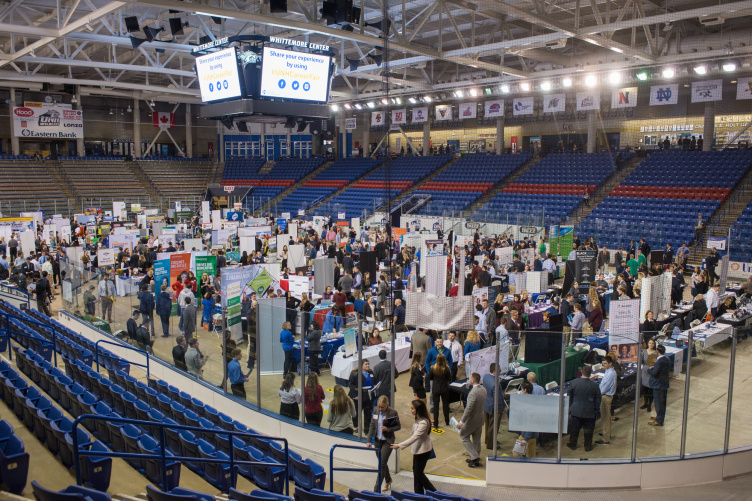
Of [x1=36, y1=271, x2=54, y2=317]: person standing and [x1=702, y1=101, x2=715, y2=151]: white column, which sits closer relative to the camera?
[x1=36, y1=271, x2=54, y2=317]: person standing

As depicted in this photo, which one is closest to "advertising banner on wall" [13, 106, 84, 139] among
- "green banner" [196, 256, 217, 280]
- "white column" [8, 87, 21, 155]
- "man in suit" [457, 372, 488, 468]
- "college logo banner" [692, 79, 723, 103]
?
"white column" [8, 87, 21, 155]

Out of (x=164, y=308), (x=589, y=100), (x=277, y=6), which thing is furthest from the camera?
(x=589, y=100)

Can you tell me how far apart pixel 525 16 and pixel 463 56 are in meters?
6.40

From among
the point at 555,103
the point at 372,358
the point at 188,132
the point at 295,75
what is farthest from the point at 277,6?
the point at 188,132

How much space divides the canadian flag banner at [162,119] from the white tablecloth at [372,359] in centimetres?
3603

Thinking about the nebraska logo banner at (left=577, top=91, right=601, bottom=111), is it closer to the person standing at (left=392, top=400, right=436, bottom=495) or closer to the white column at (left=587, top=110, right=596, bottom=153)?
the white column at (left=587, top=110, right=596, bottom=153)

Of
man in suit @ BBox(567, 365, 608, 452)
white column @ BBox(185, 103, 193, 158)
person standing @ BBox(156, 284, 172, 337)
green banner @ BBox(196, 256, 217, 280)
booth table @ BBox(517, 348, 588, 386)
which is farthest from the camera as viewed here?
white column @ BBox(185, 103, 193, 158)

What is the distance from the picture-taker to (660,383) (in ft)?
23.1

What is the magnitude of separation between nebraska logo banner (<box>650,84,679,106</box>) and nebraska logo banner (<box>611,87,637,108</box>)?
2.50 ft

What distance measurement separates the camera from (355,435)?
7781mm

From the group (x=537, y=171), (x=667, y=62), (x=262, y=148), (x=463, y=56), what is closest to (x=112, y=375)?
(x=463, y=56)

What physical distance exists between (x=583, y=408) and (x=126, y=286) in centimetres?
1127

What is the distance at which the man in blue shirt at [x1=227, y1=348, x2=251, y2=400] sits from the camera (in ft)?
29.3

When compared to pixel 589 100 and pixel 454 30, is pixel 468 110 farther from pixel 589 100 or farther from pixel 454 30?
pixel 454 30
